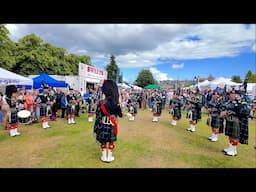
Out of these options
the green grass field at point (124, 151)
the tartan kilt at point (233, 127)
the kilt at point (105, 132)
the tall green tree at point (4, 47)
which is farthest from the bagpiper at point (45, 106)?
the tall green tree at point (4, 47)

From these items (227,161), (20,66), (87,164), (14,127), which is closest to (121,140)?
(87,164)

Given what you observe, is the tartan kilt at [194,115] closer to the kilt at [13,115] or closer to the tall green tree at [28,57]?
the kilt at [13,115]

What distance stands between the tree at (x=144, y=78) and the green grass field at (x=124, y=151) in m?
41.9

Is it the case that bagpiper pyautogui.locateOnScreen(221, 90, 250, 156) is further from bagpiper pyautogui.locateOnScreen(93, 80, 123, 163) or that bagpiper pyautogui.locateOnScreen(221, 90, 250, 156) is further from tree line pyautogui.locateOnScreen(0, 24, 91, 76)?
tree line pyautogui.locateOnScreen(0, 24, 91, 76)

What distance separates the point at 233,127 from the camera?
456cm

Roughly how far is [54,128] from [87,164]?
3724mm

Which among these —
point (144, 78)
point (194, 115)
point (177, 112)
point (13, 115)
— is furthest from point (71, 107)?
point (144, 78)

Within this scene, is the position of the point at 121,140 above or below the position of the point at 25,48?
below

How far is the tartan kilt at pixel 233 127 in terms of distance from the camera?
14.9 ft

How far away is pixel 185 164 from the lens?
399 cm

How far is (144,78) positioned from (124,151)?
44770 mm

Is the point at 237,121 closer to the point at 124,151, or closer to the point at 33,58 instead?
the point at 124,151

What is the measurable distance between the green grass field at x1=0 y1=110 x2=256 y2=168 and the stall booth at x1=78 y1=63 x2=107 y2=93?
967 cm
